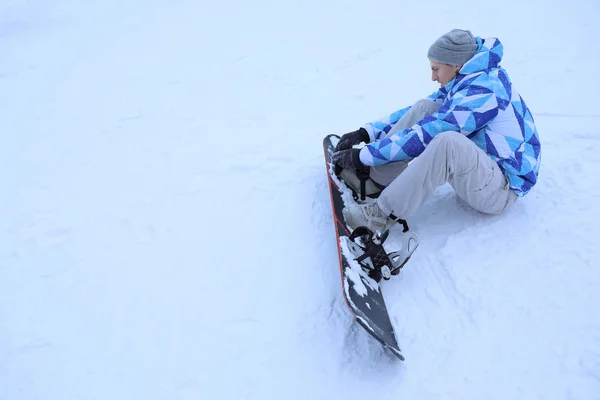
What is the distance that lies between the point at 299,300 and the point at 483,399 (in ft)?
3.49

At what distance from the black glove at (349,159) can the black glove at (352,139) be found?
20 centimetres

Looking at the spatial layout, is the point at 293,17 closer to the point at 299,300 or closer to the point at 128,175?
the point at 128,175

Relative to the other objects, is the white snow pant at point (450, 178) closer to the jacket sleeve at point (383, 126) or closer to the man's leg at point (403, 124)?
the man's leg at point (403, 124)

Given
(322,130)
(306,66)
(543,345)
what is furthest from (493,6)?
(543,345)

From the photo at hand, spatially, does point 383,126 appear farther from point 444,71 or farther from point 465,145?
point 465,145

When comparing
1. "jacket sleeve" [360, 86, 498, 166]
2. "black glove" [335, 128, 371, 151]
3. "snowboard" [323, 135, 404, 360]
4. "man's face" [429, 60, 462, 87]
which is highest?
"man's face" [429, 60, 462, 87]

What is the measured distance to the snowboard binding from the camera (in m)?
2.66

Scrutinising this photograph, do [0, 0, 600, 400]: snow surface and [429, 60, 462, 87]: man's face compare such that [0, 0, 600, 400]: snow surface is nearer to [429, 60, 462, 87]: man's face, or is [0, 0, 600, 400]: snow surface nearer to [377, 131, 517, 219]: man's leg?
[377, 131, 517, 219]: man's leg

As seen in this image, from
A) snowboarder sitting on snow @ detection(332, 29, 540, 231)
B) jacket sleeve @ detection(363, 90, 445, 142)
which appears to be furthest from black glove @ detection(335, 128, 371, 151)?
snowboarder sitting on snow @ detection(332, 29, 540, 231)

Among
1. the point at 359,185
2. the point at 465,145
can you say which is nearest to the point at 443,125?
the point at 465,145

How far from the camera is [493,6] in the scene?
22.5 feet

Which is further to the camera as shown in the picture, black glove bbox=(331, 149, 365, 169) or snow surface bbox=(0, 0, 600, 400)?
black glove bbox=(331, 149, 365, 169)

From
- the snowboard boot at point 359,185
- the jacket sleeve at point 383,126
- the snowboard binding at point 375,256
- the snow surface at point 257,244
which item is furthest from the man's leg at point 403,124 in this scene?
the snowboard binding at point 375,256

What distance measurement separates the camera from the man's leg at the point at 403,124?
10.0ft
